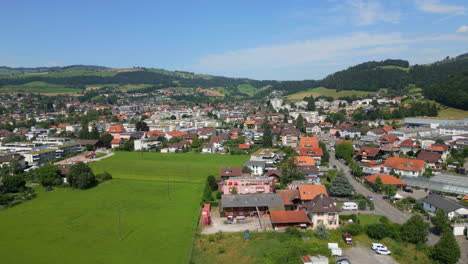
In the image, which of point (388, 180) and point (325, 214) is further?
point (388, 180)

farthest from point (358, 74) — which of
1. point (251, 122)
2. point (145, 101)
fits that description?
point (145, 101)

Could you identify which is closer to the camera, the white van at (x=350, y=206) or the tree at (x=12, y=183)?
the white van at (x=350, y=206)

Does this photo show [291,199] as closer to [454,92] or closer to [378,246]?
[378,246]

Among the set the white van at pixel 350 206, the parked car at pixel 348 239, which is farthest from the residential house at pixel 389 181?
the parked car at pixel 348 239

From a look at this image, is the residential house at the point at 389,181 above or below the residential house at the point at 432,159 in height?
below

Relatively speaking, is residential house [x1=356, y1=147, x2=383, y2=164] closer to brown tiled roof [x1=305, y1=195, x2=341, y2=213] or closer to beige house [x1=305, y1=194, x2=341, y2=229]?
brown tiled roof [x1=305, y1=195, x2=341, y2=213]

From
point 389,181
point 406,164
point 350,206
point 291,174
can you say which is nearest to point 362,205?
point 350,206

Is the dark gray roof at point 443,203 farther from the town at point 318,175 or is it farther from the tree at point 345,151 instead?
the tree at point 345,151
